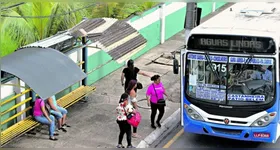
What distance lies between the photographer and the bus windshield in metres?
11.0

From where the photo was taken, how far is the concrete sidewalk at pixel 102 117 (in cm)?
1196

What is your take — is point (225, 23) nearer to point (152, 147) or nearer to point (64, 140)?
point (152, 147)

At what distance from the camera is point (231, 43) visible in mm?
11102

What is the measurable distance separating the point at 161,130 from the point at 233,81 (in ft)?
8.07

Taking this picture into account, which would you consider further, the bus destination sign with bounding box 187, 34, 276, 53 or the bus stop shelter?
the bus destination sign with bounding box 187, 34, 276, 53

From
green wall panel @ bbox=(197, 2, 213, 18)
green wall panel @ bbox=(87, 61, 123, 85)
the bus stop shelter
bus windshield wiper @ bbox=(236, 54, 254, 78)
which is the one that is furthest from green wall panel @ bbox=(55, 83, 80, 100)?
green wall panel @ bbox=(197, 2, 213, 18)

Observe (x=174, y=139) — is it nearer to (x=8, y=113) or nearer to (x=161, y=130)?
(x=161, y=130)

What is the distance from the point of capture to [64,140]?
39.7 feet

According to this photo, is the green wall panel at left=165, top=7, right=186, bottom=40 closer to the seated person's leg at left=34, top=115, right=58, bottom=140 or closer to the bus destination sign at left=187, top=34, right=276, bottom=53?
the bus destination sign at left=187, top=34, right=276, bottom=53

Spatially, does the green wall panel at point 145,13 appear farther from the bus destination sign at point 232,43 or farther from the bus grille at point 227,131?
the bus grille at point 227,131

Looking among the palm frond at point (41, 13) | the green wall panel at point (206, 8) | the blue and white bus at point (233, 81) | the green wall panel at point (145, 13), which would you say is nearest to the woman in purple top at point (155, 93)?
the blue and white bus at point (233, 81)

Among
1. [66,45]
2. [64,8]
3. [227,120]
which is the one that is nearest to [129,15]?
[64,8]

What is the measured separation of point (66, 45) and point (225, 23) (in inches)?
161

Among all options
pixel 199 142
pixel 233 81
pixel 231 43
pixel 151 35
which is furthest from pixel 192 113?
pixel 151 35
